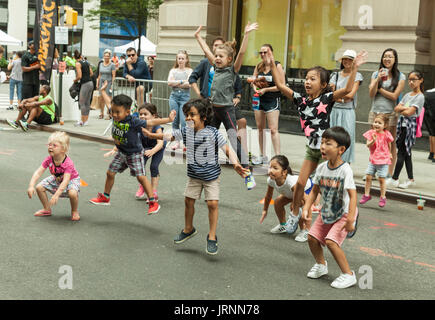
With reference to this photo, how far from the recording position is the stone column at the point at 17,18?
184ft

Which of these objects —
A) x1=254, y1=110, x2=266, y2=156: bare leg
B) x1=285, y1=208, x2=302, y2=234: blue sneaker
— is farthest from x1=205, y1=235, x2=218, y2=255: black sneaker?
x1=254, y1=110, x2=266, y2=156: bare leg

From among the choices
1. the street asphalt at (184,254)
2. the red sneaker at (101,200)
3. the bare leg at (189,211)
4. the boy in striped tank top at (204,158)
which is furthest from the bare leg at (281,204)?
the red sneaker at (101,200)

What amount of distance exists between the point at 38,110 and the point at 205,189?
10508mm

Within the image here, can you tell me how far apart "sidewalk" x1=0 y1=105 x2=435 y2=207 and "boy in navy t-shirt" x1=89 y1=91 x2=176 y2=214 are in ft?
11.7

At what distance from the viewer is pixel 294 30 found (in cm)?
1688

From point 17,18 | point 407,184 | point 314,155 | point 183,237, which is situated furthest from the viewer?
point 17,18

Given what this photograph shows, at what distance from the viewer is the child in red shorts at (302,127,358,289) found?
464cm

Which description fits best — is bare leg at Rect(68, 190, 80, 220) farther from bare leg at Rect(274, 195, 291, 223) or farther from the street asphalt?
bare leg at Rect(274, 195, 291, 223)

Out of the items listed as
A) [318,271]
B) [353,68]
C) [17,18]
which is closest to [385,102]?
[353,68]

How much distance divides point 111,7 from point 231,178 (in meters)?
33.7

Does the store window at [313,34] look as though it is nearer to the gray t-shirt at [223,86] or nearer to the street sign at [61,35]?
the street sign at [61,35]

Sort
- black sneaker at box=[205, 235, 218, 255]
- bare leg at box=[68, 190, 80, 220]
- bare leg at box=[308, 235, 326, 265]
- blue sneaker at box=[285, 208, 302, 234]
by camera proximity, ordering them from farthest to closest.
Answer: bare leg at box=[68, 190, 80, 220]
blue sneaker at box=[285, 208, 302, 234]
black sneaker at box=[205, 235, 218, 255]
bare leg at box=[308, 235, 326, 265]

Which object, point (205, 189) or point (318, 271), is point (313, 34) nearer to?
point (205, 189)
